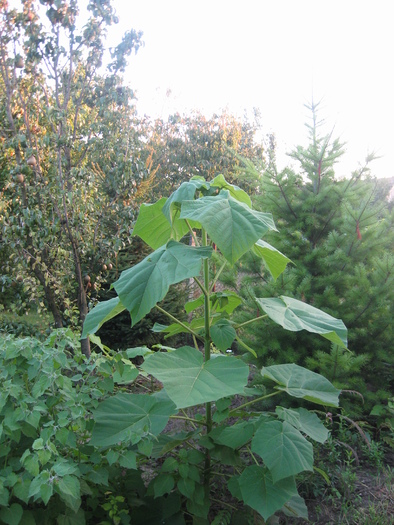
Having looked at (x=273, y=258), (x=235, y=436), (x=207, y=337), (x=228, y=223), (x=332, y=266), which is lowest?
(x=235, y=436)

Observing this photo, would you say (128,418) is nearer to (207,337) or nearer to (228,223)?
(207,337)

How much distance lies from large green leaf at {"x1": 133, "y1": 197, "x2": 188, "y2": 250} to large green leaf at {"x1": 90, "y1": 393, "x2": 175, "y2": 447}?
24.5 inches

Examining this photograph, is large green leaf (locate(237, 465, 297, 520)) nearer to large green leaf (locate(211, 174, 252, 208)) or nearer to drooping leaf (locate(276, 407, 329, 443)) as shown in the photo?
drooping leaf (locate(276, 407, 329, 443))

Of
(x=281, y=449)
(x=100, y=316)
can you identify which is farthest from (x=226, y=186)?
(x=281, y=449)

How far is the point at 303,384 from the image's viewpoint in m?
1.88

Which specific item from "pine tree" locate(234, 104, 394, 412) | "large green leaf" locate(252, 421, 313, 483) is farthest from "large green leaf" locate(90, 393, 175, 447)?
"pine tree" locate(234, 104, 394, 412)

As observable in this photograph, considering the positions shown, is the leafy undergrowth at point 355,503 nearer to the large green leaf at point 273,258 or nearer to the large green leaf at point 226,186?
the large green leaf at point 273,258

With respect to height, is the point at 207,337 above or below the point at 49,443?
above

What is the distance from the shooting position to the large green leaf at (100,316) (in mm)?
1653

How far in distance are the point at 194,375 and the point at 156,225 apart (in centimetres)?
69

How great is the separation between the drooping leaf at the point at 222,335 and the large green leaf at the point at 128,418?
0.30 m

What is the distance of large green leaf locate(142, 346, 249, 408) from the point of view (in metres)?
1.38

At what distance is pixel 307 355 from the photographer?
3.25 m

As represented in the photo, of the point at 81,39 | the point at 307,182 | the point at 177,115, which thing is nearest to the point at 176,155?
the point at 177,115
